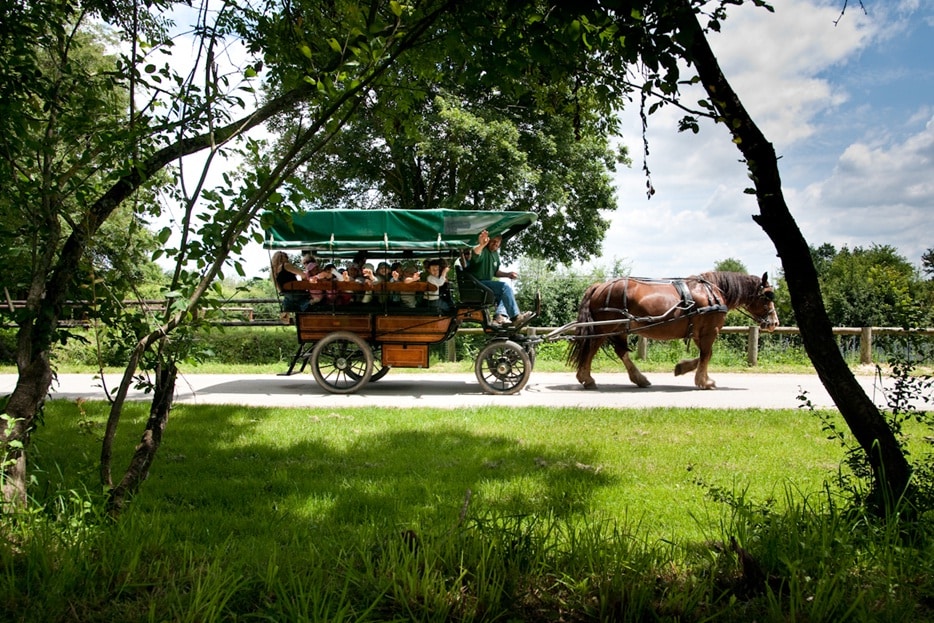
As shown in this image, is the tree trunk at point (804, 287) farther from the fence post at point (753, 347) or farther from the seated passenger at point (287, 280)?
the fence post at point (753, 347)

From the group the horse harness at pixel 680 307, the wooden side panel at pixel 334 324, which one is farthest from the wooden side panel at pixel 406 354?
the horse harness at pixel 680 307

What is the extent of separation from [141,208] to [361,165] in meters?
16.6

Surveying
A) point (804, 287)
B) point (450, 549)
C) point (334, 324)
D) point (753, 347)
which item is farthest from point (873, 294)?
point (753, 347)

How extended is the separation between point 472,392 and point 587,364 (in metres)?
1.93

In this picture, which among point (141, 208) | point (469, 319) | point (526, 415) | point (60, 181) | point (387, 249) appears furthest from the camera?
point (469, 319)

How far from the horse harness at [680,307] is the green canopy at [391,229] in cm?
242

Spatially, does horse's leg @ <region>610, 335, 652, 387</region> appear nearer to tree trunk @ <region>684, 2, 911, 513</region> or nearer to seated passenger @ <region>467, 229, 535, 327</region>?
seated passenger @ <region>467, 229, 535, 327</region>

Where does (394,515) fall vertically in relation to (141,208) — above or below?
below

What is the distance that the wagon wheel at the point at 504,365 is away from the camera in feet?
31.5

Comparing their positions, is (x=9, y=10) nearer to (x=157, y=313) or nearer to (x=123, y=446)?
(x=157, y=313)

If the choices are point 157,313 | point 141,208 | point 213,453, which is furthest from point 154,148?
point 213,453

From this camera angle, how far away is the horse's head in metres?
10.8

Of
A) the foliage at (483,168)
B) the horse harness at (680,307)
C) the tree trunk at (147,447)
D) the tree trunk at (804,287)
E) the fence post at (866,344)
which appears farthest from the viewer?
the foliage at (483,168)

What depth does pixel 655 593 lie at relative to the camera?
2375 millimetres
